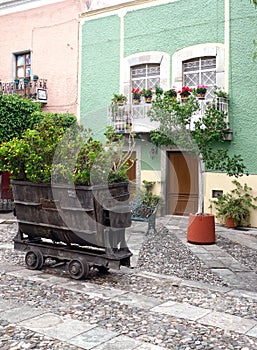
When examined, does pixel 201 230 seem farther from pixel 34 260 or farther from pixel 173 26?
pixel 173 26

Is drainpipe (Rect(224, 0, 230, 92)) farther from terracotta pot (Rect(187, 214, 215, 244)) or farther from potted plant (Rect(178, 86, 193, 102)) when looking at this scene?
terracotta pot (Rect(187, 214, 215, 244))

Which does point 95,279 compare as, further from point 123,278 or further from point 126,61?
point 126,61

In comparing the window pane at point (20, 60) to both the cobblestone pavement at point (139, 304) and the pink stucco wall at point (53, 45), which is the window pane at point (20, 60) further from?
the cobblestone pavement at point (139, 304)

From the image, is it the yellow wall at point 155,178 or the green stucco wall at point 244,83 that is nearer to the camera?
the green stucco wall at point 244,83

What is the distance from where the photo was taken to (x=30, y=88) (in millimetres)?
15391

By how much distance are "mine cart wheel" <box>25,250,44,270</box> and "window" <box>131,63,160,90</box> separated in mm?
7986

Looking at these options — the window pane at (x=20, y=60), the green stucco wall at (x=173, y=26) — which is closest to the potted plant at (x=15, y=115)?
the window pane at (x=20, y=60)

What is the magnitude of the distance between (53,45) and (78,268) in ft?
35.8

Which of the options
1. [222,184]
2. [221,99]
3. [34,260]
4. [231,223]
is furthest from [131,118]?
[34,260]

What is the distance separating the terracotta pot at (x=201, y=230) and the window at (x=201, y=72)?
4.33 meters

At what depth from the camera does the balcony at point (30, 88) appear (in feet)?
49.3

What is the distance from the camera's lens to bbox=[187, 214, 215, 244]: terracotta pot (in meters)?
9.05

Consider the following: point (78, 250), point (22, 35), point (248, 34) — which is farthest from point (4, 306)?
point (22, 35)

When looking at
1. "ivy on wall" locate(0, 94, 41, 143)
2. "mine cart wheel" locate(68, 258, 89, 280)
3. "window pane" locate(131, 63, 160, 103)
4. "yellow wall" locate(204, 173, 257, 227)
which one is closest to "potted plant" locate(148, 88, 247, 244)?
"yellow wall" locate(204, 173, 257, 227)
